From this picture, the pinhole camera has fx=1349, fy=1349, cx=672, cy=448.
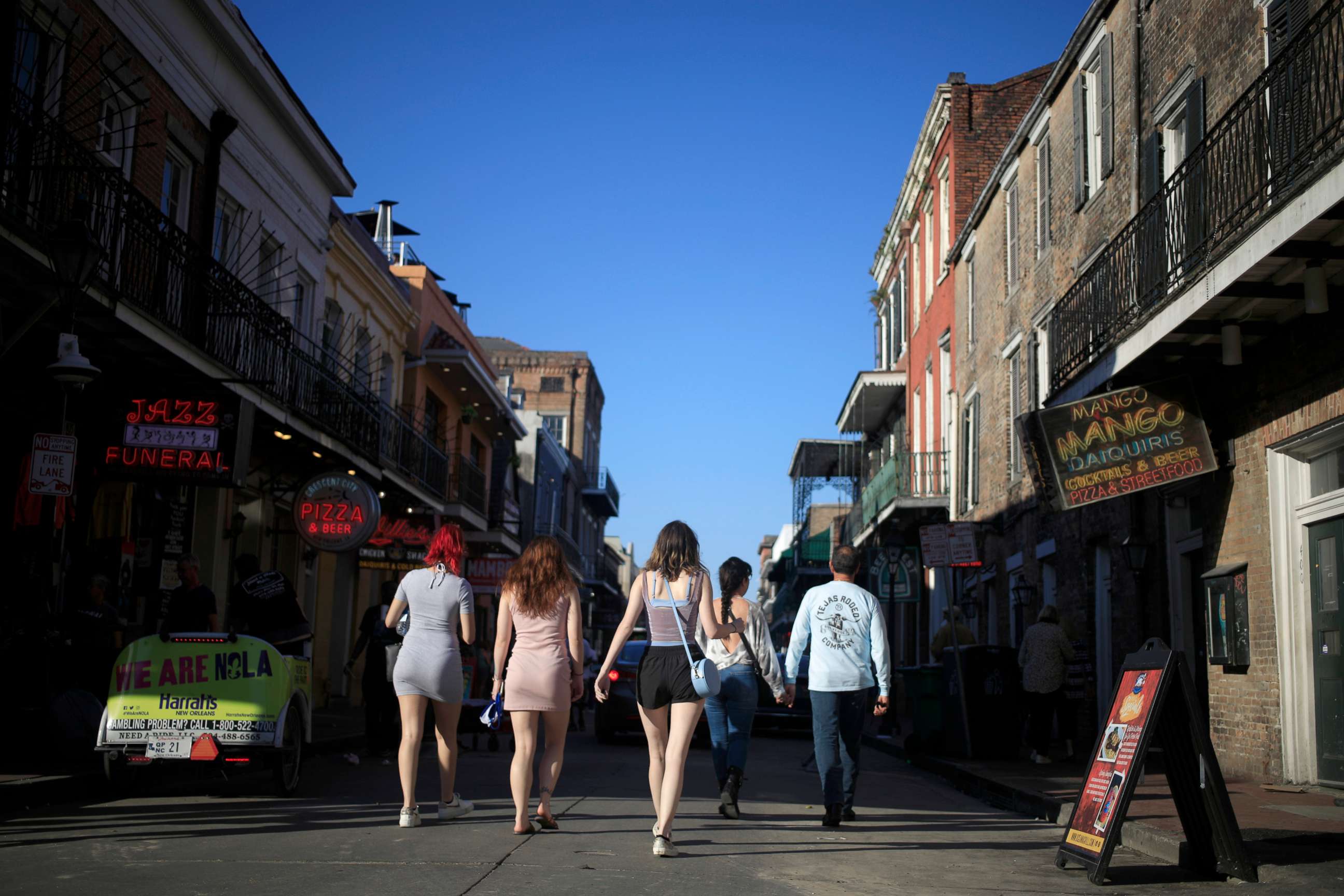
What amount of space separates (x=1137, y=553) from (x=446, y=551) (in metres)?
8.67

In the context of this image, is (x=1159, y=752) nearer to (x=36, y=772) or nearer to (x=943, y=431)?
(x=36, y=772)

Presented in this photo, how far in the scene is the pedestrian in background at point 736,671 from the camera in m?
9.31

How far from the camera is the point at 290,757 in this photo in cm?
930

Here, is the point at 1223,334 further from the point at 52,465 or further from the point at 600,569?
the point at 600,569

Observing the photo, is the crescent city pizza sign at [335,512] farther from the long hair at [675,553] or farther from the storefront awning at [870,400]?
the storefront awning at [870,400]

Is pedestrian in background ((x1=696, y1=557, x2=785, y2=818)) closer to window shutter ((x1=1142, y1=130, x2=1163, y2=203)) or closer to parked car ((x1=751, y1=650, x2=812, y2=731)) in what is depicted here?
window shutter ((x1=1142, y1=130, x2=1163, y2=203))

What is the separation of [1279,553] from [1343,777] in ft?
6.11

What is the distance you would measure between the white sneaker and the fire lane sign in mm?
3988

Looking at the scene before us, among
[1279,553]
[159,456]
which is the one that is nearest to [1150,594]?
[1279,553]

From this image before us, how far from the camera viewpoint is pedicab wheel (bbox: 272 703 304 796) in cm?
909

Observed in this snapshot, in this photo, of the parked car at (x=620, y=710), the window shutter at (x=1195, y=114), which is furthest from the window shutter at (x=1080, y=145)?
the parked car at (x=620, y=710)

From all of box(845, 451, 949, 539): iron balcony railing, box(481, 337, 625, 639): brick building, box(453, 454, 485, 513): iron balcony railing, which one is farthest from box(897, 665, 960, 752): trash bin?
box(481, 337, 625, 639): brick building

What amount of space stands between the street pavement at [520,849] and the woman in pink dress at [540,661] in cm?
37

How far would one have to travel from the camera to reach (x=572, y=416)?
214 ft
